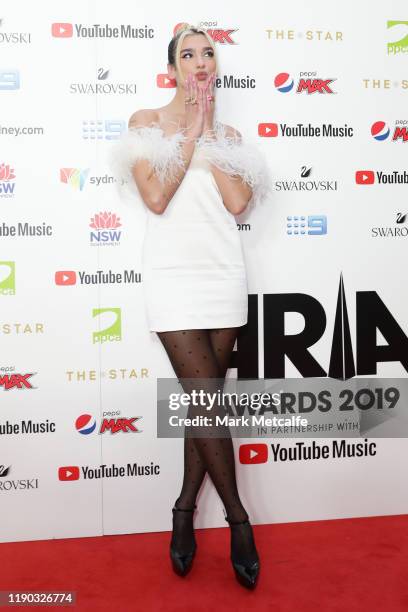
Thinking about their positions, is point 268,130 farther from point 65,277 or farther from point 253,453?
point 253,453

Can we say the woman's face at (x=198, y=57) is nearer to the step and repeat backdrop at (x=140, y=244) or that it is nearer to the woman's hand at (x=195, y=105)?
the woman's hand at (x=195, y=105)

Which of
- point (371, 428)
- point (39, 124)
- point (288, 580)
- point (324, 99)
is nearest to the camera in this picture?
point (288, 580)

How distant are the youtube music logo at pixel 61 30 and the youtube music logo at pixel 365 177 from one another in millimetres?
1434

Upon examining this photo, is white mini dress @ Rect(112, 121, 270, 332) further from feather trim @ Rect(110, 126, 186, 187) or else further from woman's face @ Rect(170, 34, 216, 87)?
woman's face @ Rect(170, 34, 216, 87)

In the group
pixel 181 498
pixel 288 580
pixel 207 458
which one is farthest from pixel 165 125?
pixel 288 580

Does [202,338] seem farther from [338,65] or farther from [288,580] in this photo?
[338,65]

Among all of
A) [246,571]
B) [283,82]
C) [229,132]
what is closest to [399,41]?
[283,82]

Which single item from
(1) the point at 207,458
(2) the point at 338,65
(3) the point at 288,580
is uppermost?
(2) the point at 338,65

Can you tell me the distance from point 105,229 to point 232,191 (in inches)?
23.6

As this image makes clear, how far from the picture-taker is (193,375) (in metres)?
2.58

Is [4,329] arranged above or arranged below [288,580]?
above

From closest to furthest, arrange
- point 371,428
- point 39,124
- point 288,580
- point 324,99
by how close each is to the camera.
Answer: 1. point 288,580
2. point 39,124
3. point 324,99
4. point 371,428

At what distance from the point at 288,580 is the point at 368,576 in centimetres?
33

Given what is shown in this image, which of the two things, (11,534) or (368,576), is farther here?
(11,534)
